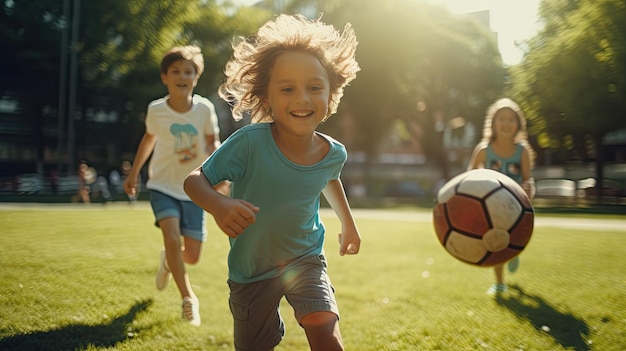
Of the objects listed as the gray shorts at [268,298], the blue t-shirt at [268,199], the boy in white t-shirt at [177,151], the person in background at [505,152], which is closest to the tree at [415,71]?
the person in background at [505,152]

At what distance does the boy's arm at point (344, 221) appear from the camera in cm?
307

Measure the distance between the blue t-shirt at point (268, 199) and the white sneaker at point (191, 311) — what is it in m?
1.49

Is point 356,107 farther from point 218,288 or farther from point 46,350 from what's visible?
point 46,350

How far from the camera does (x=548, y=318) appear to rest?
4.29 m

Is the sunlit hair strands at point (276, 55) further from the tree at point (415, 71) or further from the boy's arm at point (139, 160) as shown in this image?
the tree at point (415, 71)

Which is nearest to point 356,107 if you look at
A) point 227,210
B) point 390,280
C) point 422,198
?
point 422,198

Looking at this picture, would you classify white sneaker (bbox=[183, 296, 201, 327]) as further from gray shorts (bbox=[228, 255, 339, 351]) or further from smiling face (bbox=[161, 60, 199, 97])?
smiling face (bbox=[161, 60, 199, 97])

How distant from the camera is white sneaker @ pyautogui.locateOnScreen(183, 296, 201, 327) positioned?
4.15m

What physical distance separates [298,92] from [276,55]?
0.31m

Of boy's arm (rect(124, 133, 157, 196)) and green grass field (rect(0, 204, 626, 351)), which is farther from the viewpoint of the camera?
boy's arm (rect(124, 133, 157, 196))

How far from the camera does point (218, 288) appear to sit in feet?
18.7

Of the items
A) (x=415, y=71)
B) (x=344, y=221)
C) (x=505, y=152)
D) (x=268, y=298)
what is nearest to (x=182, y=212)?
(x=344, y=221)

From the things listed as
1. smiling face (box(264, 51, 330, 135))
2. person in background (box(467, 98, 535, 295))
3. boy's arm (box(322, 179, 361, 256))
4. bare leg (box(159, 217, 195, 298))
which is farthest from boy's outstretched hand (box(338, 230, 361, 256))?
person in background (box(467, 98, 535, 295))

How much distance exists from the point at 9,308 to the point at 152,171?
161 centimetres
